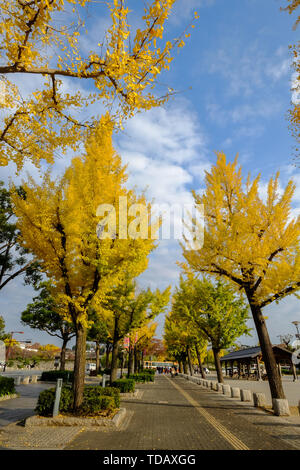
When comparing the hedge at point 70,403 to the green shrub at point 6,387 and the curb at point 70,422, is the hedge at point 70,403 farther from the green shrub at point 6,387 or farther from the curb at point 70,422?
the green shrub at point 6,387

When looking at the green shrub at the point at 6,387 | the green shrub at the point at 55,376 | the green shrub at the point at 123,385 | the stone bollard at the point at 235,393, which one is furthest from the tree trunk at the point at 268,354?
the green shrub at the point at 55,376

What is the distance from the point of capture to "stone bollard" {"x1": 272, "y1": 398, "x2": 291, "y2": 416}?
30.5 ft

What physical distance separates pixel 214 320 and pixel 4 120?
56.0ft

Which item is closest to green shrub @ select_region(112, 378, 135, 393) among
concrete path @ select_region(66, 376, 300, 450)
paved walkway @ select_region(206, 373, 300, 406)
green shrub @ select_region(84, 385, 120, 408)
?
concrete path @ select_region(66, 376, 300, 450)

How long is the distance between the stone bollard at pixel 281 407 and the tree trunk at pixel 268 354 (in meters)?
0.66

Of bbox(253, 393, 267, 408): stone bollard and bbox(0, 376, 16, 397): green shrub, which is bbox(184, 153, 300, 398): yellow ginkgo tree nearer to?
bbox(253, 393, 267, 408): stone bollard

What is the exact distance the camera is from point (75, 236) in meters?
7.78

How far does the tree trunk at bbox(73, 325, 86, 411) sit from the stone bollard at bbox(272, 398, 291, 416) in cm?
690

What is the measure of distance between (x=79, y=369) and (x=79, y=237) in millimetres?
4109

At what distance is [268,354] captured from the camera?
10.6 m

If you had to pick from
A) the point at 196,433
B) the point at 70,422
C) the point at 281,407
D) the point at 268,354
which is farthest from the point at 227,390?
the point at 70,422

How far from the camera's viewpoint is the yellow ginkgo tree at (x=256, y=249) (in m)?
9.85

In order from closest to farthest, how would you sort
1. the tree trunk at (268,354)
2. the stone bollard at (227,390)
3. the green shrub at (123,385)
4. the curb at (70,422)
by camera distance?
the curb at (70,422)
the tree trunk at (268,354)
the green shrub at (123,385)
the stone bollard at (227,390)
